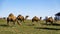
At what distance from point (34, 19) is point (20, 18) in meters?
2.34

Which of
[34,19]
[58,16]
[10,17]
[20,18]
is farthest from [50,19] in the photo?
[58,16]

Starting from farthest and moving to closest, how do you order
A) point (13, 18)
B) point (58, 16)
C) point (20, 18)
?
1. point (58, 16)
2. point (20, 18)
3. point (13, 18)

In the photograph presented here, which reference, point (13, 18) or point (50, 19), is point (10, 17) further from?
point (50, 19)

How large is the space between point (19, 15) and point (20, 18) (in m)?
0.74

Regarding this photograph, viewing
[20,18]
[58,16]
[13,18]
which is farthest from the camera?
[58,16]

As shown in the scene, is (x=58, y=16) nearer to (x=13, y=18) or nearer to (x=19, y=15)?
(x=19, y=15)

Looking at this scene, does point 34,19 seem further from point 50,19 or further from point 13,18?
point 13,18

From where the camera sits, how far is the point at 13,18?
80.7 ft

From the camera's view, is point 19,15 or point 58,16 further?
point 58,16

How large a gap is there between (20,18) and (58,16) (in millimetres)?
37196

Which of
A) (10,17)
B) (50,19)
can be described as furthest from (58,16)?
(10,17)

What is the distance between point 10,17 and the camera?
82.2 feet

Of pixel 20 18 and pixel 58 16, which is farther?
pixel 58 16

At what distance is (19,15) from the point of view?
103 ft
